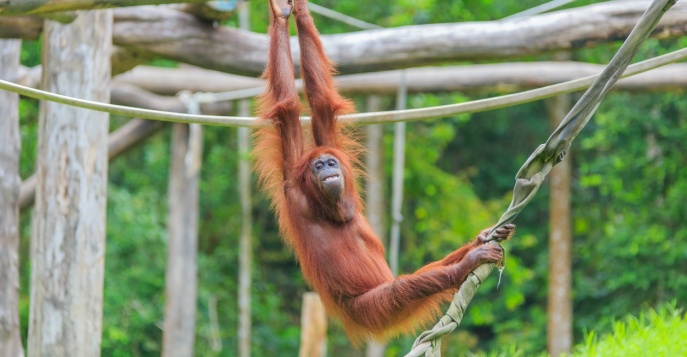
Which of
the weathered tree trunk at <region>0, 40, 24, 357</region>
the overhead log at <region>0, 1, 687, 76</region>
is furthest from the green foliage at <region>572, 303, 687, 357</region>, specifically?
the weathered tree trunk at <region>0, 40, 24, 357</region>

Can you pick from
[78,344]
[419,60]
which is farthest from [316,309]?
[78,344]

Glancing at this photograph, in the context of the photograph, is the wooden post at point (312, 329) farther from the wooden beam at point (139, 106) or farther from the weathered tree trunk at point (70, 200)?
the weathered tree trunk at point (70, 200)

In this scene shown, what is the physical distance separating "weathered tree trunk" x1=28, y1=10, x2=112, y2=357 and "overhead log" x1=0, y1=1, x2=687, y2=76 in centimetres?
70

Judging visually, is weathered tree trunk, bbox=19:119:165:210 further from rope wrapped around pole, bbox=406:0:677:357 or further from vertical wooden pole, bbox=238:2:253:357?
rope wrapped around pole, bbox=406:0:677:357

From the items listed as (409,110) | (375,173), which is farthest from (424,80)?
(375,173)

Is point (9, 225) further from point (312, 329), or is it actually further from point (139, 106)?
point (312, 329)

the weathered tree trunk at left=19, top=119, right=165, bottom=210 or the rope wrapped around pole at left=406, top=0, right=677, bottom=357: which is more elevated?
the weathered tree trunk at left=19, top=119, right=165, bottom=210

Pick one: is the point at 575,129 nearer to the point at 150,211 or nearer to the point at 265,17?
the point at 150,211

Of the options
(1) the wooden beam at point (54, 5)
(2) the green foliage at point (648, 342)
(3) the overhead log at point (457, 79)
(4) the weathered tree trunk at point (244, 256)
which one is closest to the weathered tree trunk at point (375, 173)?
(4) the weathered tree trunk at point (244, 256)

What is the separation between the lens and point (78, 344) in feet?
14.4

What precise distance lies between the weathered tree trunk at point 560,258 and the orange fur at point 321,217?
6398 mm

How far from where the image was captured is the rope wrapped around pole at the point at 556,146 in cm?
313

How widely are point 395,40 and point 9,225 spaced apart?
8.11ft

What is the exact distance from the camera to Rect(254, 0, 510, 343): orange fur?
414 centimetres
